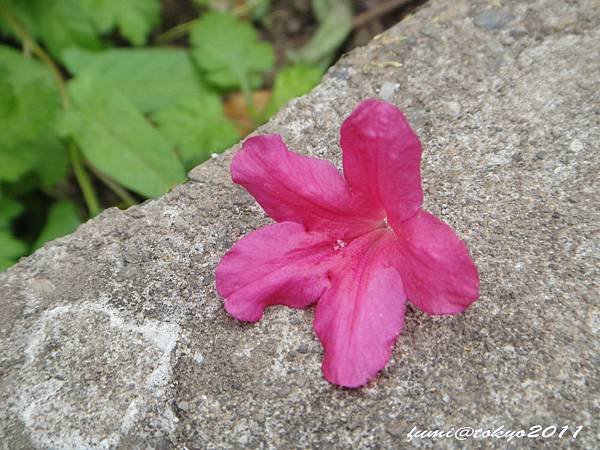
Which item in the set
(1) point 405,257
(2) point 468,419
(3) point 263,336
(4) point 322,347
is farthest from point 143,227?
(2) point 468,419

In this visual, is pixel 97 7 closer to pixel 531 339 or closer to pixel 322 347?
pixel 322 347

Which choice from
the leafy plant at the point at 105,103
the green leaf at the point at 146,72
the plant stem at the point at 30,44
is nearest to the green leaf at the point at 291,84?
the leafy plant at the point at 105,103

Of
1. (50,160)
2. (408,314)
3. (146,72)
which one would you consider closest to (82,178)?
(50,160)

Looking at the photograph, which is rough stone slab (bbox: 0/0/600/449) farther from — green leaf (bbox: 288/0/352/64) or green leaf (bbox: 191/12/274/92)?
green leaf (bbox: 288/0/352/64)

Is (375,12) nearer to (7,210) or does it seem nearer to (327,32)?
(327,32)

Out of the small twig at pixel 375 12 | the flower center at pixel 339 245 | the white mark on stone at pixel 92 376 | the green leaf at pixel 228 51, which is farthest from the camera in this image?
the small twig at pixel 375 12

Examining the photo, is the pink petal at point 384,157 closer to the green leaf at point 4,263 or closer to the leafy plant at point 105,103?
the leafy plant at point 105,103
